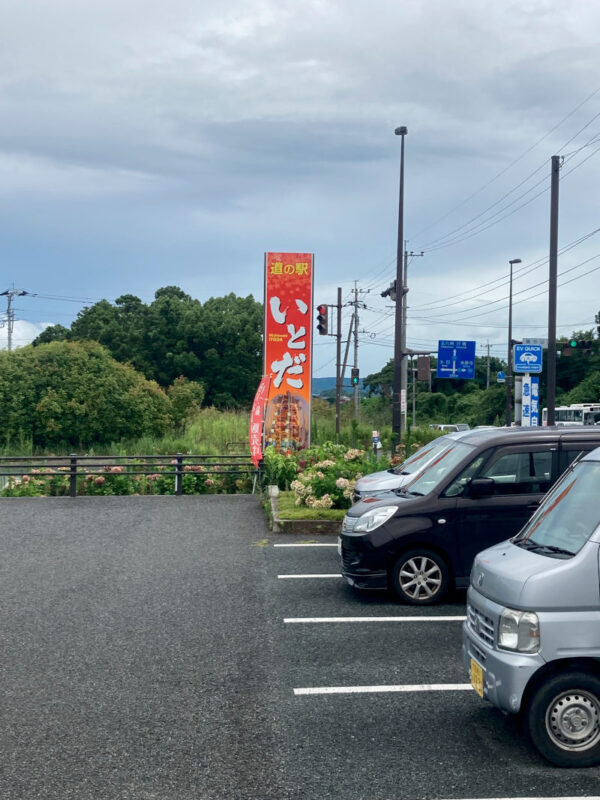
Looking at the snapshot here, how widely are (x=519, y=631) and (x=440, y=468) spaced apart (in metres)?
4.92

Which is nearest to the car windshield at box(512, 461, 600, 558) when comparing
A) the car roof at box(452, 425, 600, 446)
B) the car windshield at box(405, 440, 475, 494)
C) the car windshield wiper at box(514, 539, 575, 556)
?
the car windshield wiper at box(514, 539, 575, 556)

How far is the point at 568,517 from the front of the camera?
17.6ft

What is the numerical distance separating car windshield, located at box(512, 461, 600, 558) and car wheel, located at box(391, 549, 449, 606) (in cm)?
331

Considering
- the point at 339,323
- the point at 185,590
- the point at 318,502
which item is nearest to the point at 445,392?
the point at 339,323

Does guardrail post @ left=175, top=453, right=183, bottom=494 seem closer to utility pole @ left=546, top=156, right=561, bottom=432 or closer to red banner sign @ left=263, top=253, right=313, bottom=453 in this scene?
red banner sign @ left=263, top=253, right=313, bottom=453

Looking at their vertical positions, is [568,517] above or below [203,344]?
→ below

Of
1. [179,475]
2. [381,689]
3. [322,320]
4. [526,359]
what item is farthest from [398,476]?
[322,320]

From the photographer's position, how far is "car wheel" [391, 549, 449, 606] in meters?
8.92

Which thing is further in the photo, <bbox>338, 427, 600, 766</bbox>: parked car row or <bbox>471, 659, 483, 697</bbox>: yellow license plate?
<bbox>471, 659, 483, 697</bbox>: yellow license plate

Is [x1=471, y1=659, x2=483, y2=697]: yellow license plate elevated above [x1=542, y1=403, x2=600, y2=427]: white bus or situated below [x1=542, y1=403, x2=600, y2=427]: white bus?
below

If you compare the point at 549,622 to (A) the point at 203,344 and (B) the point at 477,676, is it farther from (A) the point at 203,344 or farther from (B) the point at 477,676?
(A) the point at 203,344

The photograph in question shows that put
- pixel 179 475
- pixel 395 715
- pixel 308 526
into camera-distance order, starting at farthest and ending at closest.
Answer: pixel 179 475
pixel 308 526
pixel 395 715

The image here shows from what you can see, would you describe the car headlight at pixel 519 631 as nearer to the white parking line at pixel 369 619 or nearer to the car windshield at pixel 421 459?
the white parking line at pixel 369 619

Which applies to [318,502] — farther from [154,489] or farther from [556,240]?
[556,240]
